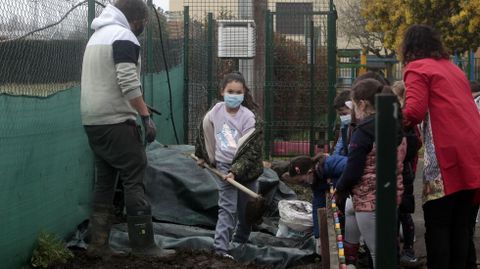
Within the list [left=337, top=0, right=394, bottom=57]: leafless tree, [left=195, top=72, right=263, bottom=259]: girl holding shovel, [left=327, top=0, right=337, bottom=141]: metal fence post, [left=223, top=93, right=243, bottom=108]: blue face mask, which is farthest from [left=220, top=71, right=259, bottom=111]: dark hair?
[left=337, top=0, right=394, bottom=57]: leafless tree

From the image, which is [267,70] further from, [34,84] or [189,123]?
[34,84]

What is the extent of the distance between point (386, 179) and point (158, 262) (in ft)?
12.6

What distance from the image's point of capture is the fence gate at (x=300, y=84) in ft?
45.4

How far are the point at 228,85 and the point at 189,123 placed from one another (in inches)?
275

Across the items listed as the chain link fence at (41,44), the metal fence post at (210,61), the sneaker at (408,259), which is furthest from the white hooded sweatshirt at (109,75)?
the metal fence post at (210,61)

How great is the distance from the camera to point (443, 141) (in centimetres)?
567

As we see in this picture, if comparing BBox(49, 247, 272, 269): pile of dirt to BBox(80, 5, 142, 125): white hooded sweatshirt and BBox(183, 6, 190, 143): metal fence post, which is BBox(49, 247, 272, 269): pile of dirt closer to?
BBox(80, 5, 142, 125): white hooded sweatshirt

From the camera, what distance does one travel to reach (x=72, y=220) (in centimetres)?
721

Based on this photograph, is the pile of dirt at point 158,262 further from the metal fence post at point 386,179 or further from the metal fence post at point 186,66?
the metal fence post at point 186,66

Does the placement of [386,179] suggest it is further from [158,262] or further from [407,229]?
[407,229]

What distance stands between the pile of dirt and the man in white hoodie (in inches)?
3.5

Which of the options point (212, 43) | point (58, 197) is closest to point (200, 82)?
point (212, 43)

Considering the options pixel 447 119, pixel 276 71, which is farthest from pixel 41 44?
pixel 276 71

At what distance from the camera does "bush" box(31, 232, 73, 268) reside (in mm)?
6128
